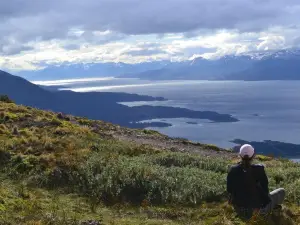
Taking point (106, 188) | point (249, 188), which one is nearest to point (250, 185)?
point (249, 188)

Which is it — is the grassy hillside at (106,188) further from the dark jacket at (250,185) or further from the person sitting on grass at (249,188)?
the dark jacket at (250,185)

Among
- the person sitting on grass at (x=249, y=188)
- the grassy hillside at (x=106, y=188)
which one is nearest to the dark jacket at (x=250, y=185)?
the person sitting on grass at (x=249, y=188)

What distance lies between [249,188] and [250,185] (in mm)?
122

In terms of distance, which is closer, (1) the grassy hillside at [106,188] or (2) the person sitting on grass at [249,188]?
(2) the person sitting on grass at [249,188]

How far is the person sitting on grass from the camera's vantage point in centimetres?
965

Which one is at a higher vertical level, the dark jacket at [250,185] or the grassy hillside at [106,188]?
the dark jacket at [250,185]

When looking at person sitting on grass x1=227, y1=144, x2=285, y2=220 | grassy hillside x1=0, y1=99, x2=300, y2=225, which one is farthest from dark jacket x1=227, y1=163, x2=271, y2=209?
grassy hillside x1=0, y1=99, x2=300, y2=225

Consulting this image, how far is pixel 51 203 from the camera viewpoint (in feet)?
37.6

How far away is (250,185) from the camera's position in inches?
385

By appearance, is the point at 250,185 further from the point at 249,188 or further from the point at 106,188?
the point at 106,188

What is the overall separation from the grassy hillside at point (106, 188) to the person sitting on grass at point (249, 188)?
1.11ft

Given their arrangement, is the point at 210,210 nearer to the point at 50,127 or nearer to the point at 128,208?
the point at 128,208

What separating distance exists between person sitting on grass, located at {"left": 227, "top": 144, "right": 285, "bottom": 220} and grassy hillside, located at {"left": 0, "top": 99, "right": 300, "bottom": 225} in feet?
1.11

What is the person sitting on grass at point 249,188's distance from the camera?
9648mm
